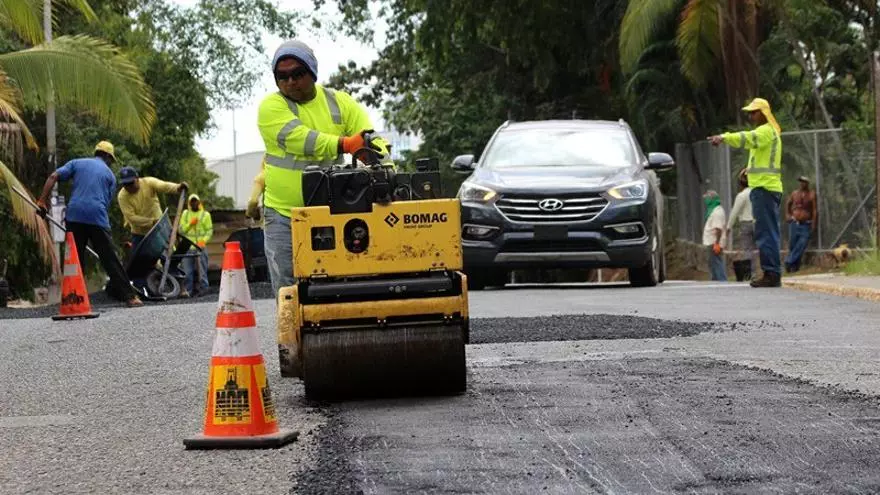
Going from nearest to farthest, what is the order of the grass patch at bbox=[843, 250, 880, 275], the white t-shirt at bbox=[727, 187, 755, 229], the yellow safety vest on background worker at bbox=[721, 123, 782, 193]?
the yellow safety vest on background worker at bbox=[721, 123, 782, 193], the grass patch at bbox=[843, 250, 880, 275], the white t-shirt at bbox=[727, 187, 755, 229]

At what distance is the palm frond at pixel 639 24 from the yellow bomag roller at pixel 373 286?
21461 mm

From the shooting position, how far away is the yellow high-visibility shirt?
855 inches

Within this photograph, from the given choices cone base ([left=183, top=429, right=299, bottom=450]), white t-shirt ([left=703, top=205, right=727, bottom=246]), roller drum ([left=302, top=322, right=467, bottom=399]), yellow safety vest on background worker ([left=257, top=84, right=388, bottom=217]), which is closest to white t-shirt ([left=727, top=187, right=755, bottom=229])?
white t-shirt ([left=703, top=205, right=727, bottom=246])

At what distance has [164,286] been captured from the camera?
71.6 ft

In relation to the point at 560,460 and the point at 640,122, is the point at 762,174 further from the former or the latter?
the point at 640,122

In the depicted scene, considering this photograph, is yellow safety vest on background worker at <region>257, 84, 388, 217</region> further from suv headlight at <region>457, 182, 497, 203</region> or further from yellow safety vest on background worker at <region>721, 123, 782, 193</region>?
yellow safety vest on background worker at <region>721, 123, 782, 193</region>

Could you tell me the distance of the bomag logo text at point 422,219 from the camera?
27.4ft

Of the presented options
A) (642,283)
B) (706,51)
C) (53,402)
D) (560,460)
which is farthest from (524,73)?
(560,460)

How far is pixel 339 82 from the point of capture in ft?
156

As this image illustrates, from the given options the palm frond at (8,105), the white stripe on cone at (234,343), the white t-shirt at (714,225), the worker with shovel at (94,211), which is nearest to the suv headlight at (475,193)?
the worker with shovel at (94,211)

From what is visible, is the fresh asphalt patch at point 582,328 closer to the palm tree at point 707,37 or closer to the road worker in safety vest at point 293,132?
the road worker in safety vest at point 293,132

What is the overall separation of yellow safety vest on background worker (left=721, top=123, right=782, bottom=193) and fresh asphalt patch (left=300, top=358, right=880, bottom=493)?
8.32 meters

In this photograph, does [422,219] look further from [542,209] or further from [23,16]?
[23,16]

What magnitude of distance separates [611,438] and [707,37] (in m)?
23.2
